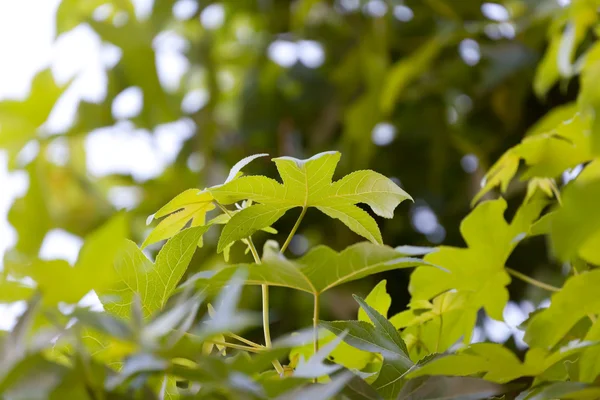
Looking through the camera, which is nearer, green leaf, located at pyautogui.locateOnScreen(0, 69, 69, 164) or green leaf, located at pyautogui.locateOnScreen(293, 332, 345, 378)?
green leaf, located at pyautogui.locateOnScreen(293, 332, 345, 378)

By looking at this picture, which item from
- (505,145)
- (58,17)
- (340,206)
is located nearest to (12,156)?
(58,17)

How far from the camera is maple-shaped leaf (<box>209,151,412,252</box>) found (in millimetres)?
226

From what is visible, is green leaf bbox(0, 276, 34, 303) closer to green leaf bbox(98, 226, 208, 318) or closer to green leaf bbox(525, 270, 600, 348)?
green leaf bbox(98, 226, 208, 318)

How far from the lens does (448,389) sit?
19 cm

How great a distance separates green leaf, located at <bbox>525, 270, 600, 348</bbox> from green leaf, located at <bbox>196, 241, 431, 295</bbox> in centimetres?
6

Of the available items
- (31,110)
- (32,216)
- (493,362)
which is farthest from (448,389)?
(32,216)

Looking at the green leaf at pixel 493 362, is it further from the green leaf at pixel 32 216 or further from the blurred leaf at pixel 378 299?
the green leaf at pixel 32 216

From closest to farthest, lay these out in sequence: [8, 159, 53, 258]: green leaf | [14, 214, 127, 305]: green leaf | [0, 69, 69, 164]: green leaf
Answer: [14, 214, 127, 305]: green leaf, [0, 69, 69, 164]: green leaf, [8, 159, 53, 258]: green leaf

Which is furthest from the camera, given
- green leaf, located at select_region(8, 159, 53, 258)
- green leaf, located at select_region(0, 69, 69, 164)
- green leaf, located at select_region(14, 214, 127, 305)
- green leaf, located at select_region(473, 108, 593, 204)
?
green leaf, located at select_region(8, 159, 53, 258)

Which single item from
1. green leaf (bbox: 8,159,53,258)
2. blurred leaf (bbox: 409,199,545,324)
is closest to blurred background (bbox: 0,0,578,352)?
green leaf (bbox: 8,159,53,258)

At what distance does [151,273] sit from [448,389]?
106 mm

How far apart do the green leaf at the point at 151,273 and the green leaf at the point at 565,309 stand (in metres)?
0.12

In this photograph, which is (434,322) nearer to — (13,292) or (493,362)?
(493,362)

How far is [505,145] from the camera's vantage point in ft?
2.51
